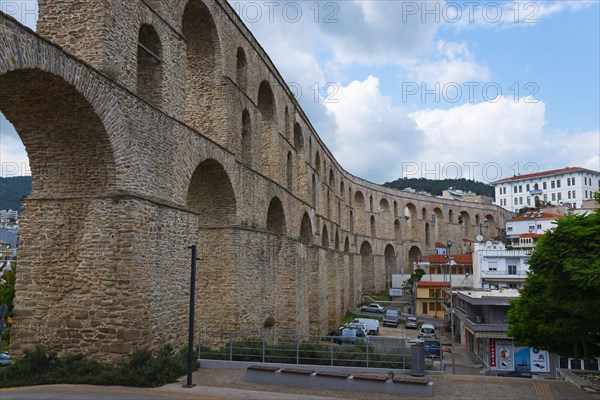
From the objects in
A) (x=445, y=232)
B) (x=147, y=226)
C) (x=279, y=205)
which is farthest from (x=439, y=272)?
(x=147, y=226)

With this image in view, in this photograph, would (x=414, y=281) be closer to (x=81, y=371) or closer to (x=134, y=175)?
(x=134, y=175)

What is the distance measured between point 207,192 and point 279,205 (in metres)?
6.94

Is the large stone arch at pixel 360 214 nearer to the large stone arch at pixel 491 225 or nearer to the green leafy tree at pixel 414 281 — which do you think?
the green leafy tree at pixel 414 281

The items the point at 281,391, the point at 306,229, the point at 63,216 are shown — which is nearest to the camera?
the point at 281,391

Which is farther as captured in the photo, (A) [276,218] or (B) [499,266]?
(B) [499,266]

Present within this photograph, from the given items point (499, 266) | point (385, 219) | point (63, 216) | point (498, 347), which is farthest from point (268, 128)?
point (385, 219)

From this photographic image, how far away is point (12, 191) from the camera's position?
6850 inches

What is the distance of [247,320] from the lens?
19.0m

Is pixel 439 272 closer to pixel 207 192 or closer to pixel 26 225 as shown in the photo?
pixel 207 192

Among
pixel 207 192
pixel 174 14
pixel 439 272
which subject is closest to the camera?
pixel 174 14

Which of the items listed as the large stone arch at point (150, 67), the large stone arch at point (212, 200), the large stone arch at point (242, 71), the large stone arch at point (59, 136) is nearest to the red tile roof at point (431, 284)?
Answer: the large stone arch at point (242, 71)

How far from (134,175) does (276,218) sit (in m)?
13.9

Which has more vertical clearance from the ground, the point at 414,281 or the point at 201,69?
the point at 201,69

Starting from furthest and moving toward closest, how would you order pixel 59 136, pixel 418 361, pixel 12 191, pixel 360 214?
pixel 12 191 < pixel 360 214 < pixel 418 361 < pixel 59 136
